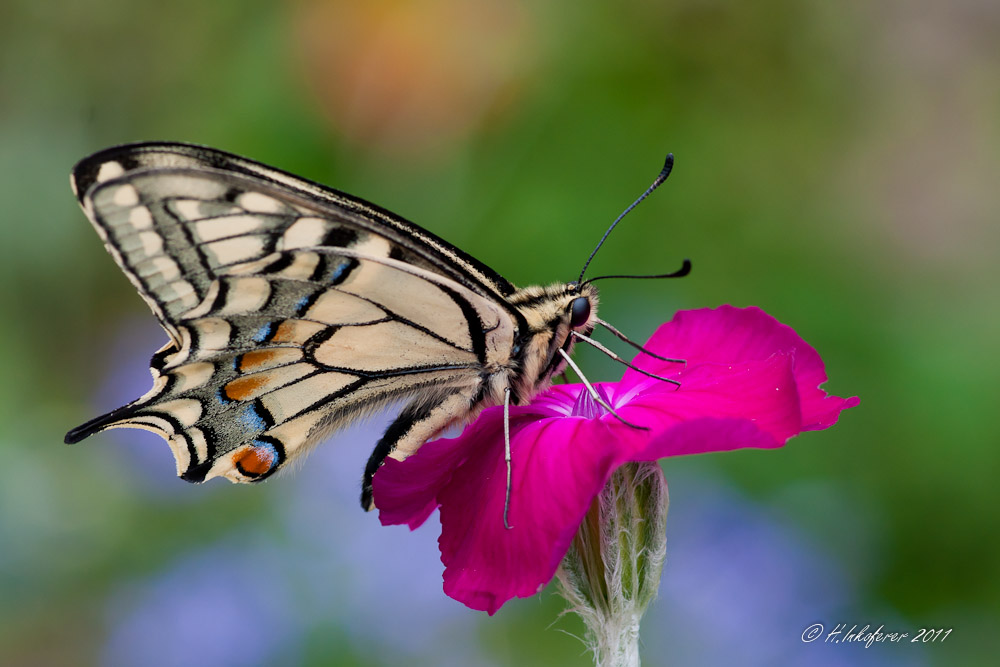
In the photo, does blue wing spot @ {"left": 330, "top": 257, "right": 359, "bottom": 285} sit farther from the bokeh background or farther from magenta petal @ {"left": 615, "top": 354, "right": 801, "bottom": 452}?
the bokeh background

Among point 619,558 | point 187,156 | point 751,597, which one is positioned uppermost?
point 187,156

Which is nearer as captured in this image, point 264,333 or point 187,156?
point 187,156

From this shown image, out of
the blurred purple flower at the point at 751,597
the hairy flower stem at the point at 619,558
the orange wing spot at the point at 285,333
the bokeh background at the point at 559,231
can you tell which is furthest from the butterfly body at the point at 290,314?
the blurred purple flower at the point at 751,597

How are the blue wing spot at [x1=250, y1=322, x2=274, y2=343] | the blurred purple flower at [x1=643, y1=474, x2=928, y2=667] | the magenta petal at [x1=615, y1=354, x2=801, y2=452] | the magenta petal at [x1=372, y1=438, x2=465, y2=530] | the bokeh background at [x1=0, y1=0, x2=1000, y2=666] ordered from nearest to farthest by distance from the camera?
the magenta petal at [x1=615, y1=354, x2=801, y2=452], the magenta petal at [x1=372, y1=438, x2=465, y2=530], the blue wing spot at [x1=250, y1=322, x2=274, y2=343], the blurred purple flower at [x1=643, y1=474, x2=928, y2=667], the bokeh background at [x1=0, y1=0, x2=1000, y2=666]

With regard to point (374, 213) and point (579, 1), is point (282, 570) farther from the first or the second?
point (579, 1)

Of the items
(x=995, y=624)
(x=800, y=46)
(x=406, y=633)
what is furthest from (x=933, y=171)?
(x=406, y=633)

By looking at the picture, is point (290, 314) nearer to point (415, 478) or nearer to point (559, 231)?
point (415, 478)

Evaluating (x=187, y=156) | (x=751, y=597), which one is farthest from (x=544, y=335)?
(x=751, y=597)

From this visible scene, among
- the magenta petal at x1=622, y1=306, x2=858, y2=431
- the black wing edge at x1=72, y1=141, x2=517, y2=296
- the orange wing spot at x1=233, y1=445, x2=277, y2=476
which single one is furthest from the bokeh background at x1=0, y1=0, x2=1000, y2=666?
the black wing edge at x1=72, y1=141, x2=517, y2=296
